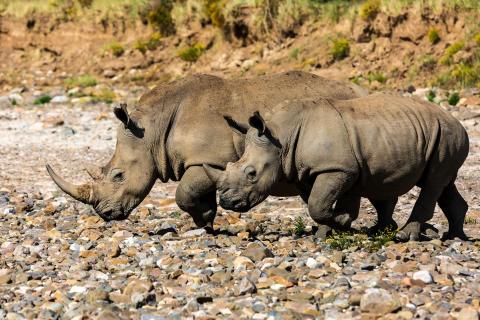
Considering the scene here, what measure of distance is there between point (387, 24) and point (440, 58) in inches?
77.8

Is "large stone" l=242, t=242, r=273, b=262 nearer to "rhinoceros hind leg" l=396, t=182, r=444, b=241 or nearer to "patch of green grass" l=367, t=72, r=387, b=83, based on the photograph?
"rhinoceros hind leg" l=396, t=182, r=444, b=241

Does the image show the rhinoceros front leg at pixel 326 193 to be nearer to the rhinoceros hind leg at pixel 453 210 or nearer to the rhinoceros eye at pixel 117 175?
the rhinoceros hind leg at pixel 453 210

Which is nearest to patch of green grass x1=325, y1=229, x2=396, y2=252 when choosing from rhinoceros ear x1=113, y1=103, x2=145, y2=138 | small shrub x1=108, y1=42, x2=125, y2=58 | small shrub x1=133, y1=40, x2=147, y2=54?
rhinoceros ear x1=113, y1=103, x2=145, y2=138

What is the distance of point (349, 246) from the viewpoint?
9547 millimetres

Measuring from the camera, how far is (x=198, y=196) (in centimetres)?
1066

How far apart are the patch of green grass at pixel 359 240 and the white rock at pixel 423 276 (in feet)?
3.67

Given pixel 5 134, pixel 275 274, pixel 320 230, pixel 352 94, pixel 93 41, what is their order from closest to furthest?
pixel 275 274 < pixel 320 230 < pixel 352 94 < pixel 5 134 < pixel 93 41

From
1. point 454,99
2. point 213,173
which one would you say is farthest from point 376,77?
point 213,173

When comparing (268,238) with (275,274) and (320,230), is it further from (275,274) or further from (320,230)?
(275,274)

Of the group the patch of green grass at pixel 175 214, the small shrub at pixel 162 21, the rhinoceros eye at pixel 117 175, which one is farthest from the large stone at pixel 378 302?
the small shrub at pixel 162 21

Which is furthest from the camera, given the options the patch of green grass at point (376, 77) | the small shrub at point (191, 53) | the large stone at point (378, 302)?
the small shrub at point (191, 53)

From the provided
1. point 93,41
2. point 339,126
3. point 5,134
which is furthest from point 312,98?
point 93,41

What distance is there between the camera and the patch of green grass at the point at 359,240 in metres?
9.50

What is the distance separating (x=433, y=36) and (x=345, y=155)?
1444 centimetres
